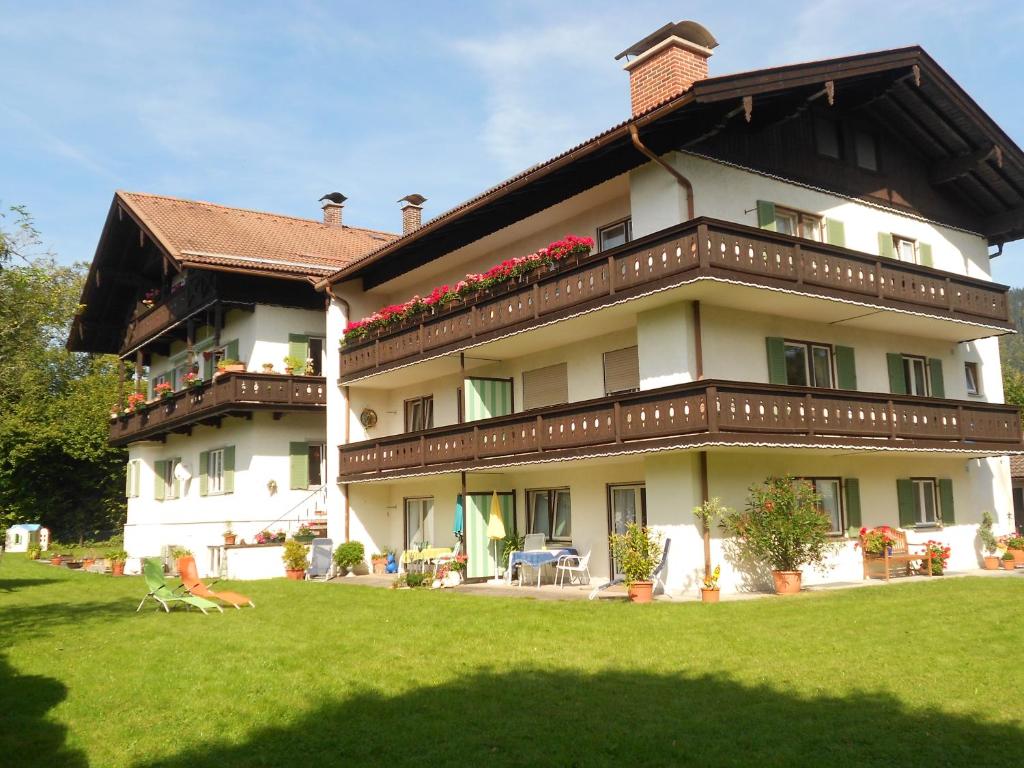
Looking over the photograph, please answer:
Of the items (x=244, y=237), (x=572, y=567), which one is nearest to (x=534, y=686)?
(x=572, y=567)

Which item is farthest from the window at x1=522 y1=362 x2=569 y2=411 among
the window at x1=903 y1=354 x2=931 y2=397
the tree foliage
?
the tree foliage

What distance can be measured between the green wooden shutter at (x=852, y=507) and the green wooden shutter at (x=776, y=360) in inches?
108

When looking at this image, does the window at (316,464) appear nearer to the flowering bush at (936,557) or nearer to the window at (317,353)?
the window at (317,353)

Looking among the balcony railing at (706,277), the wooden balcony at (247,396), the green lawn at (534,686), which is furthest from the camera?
the wooden balcony at (247,396)

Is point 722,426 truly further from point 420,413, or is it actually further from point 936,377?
point 420,413

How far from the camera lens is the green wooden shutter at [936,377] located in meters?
22.3

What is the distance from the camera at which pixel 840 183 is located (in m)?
21.0

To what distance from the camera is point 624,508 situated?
784 inches

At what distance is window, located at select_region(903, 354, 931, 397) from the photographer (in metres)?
21.9

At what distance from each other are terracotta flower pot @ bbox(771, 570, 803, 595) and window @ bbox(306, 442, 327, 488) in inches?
615

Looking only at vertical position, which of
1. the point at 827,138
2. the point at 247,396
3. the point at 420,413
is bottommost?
the point at 420,413

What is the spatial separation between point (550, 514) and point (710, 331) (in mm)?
6247

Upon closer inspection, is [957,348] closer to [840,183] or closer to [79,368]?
[840,183]

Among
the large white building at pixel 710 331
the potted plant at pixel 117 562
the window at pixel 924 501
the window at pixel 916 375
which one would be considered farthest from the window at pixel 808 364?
the potted plant at pixel 117 562
